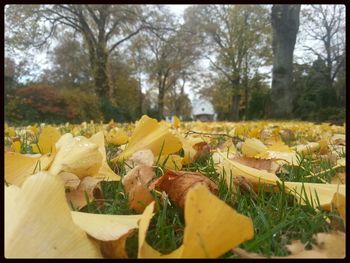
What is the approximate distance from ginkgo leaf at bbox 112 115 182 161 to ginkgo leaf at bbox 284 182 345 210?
464 millimetres

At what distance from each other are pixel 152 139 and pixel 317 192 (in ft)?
1.86

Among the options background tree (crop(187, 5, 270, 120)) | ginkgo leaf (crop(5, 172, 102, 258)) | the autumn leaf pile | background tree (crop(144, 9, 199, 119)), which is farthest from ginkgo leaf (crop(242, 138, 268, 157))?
background tree (crop(187, 5, 270, 120))

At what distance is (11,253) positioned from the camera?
0.56 meters

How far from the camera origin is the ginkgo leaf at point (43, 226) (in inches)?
22.1

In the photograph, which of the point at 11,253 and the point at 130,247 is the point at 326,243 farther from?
the point at 11,253

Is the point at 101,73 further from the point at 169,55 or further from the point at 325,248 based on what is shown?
the point at 325,248

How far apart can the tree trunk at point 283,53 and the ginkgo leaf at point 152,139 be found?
13.7 m

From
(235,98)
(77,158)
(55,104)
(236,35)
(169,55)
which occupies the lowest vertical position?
(77,158)

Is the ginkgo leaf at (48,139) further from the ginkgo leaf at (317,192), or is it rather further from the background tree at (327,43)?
the background tree at (327,43)

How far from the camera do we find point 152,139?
1296 mm

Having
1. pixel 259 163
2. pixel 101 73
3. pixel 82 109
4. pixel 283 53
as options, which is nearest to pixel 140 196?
pixel 259 163

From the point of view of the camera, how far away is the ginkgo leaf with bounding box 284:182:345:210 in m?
0.84

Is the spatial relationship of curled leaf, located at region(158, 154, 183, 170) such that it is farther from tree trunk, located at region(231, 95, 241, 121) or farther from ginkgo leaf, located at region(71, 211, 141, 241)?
tree trunk, located at region(231, 95, 241, 121)

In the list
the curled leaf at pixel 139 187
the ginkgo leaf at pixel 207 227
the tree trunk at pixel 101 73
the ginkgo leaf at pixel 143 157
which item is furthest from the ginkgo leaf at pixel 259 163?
the tree trunk at pixel 101 73
